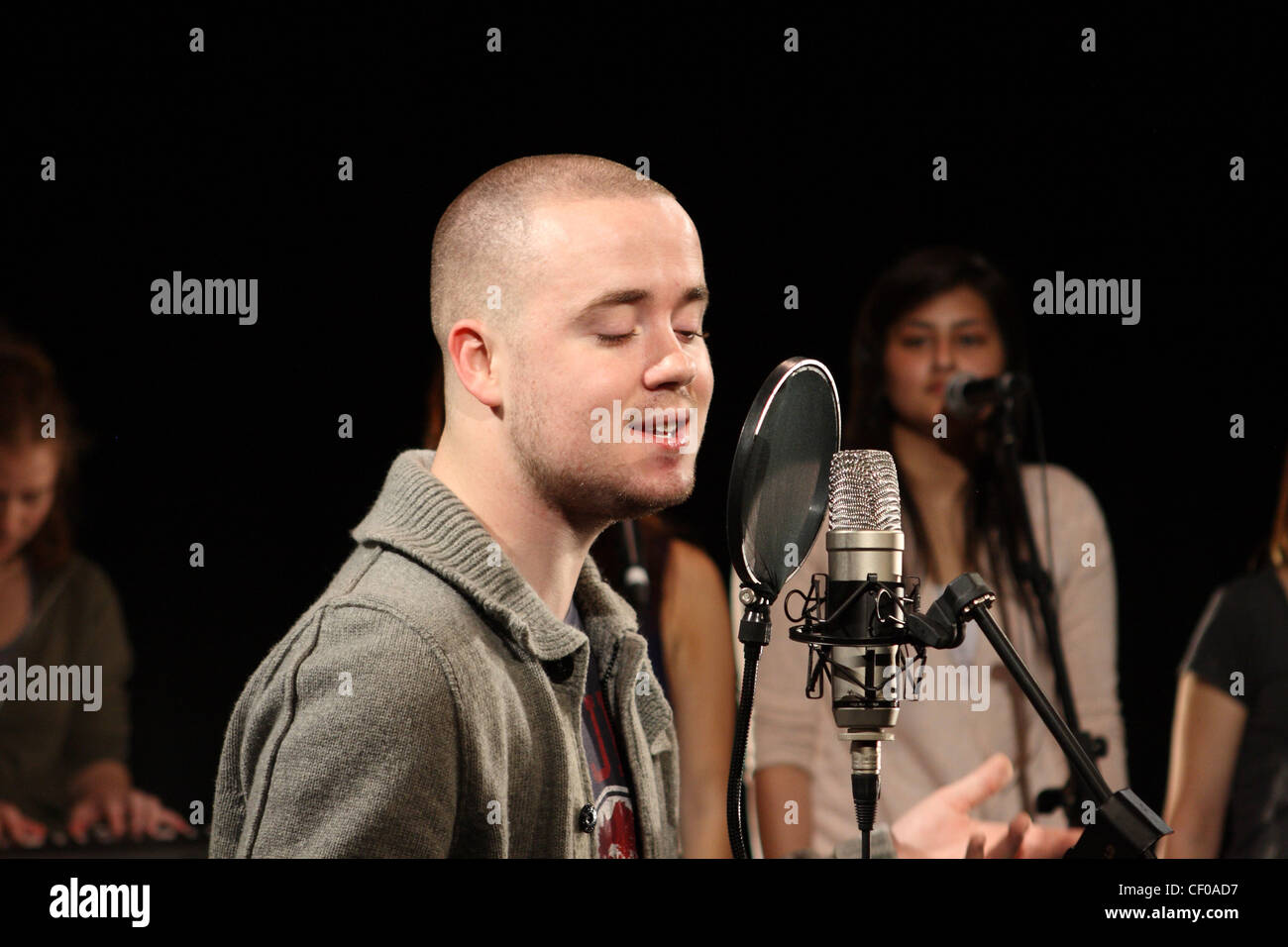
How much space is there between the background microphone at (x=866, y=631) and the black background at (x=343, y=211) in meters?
1.14

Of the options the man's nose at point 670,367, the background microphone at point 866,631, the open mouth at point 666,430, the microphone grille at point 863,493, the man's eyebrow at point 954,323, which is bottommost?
the background microphone at point 866,631

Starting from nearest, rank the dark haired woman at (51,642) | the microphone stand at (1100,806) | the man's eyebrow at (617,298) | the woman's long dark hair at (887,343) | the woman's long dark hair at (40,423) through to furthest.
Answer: the microphone stand at (1100,806) → the man's eyebrow at (617,298) → the dark haired woman at (51,642) → the woman's long dark hair at (40,423) → the woman's long dark hair at (887,343)

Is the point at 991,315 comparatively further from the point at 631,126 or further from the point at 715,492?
the point at 631,126

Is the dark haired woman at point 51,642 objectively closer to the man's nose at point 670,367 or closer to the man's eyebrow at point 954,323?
the man's nose at point 670,367

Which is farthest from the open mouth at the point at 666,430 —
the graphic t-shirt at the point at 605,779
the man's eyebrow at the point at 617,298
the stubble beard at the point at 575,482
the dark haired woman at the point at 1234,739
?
the dark haired woman at the point at 1234,739

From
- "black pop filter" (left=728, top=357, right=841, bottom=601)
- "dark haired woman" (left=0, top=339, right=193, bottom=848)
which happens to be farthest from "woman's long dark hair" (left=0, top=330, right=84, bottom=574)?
"black pop filter" (left=728, top=357, right=841, bottom=601)

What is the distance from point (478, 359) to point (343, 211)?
3.63ft

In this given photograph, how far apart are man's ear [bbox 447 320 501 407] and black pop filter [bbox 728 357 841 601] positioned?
0.98 feet

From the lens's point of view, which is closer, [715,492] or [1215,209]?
[715,492]

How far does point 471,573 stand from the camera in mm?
1382

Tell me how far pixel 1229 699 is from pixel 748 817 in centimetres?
111

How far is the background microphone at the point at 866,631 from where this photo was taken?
1.25 meters

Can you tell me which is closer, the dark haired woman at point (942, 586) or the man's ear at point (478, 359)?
the man's ear at point (478, 359)
